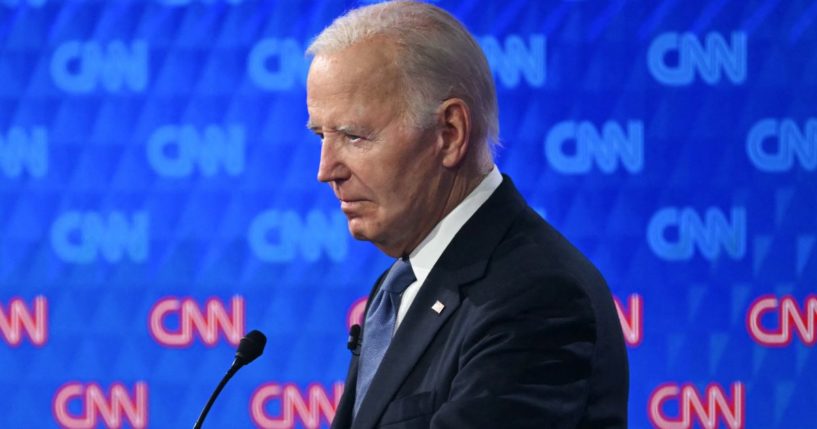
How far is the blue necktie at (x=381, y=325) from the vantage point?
1.52m

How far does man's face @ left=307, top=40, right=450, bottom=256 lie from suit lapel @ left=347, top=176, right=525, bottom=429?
7 cm

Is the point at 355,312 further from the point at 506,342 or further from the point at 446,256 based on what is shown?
the point at 506,342

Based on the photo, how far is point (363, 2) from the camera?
270cm

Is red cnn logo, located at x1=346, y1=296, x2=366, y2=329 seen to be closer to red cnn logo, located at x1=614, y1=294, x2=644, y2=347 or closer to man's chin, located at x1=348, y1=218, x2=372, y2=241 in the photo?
red cnn logo, located at x1=614, y1=294, x2=644, y2=347

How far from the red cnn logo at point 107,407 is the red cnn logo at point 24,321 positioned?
17 cm

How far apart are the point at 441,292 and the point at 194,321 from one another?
4.78ft

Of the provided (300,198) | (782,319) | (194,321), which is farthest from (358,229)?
(782,319)

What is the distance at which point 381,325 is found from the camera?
1554 mm

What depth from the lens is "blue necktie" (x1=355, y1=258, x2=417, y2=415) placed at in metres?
1.52

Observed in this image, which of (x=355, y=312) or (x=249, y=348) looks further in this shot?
(x=355, y=312)

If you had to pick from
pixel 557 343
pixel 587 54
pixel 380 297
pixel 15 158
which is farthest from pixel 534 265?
pixel 15 158

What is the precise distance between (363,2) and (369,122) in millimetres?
1313

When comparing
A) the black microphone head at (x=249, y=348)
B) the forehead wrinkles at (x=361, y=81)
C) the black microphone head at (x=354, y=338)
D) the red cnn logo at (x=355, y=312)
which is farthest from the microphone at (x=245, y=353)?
the red cnn logo at (x=355, y=312)

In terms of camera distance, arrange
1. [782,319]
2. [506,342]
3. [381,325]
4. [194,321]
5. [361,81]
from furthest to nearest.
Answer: [194,321]
[782,319]
[381,325]
[361,81]
[506,342]
